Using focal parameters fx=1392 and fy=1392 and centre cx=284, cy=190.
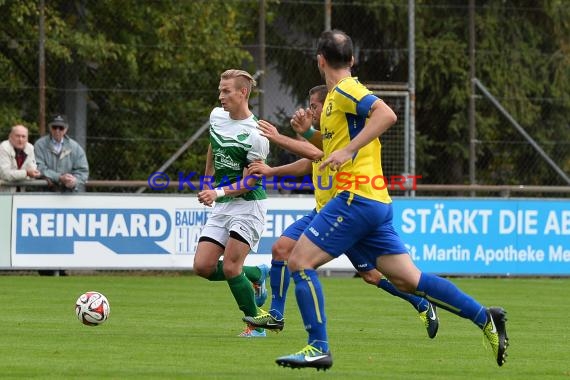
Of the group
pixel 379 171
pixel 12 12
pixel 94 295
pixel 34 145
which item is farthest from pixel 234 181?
pixel 12 12

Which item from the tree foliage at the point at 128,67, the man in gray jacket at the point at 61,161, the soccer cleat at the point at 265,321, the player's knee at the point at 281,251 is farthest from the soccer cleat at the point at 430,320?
the tree foliage at the point at 128,67

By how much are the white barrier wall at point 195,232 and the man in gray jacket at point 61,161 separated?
0.25m

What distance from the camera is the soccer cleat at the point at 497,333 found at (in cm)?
903

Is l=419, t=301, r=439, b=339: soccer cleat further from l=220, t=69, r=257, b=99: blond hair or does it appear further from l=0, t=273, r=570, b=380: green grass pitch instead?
l=220, t=69, r=257, b=99: blond hair

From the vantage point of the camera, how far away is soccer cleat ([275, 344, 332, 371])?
8.30 metres

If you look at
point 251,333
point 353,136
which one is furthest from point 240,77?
point 353,136

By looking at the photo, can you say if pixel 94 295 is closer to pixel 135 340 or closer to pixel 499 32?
pixel 135 340


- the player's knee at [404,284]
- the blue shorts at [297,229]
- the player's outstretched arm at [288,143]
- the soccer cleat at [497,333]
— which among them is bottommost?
the soccer cleat at [497,333]

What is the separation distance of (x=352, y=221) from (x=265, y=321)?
2745 mm

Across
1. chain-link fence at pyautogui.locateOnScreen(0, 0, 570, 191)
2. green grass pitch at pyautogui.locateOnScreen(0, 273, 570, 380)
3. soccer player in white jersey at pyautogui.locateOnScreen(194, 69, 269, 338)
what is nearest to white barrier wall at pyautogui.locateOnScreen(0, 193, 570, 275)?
chain-link fence at pyautogui.locateOnScreen(0, 0, 570, 191)

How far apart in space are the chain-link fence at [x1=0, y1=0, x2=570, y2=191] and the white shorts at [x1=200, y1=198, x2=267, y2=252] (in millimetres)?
9625

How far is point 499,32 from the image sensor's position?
2567 cm

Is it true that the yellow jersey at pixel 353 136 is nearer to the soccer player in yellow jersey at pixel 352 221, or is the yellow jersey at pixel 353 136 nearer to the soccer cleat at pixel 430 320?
the soccer player in yellow jersey at pixel 352 221

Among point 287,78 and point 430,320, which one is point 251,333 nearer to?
point 430,320
